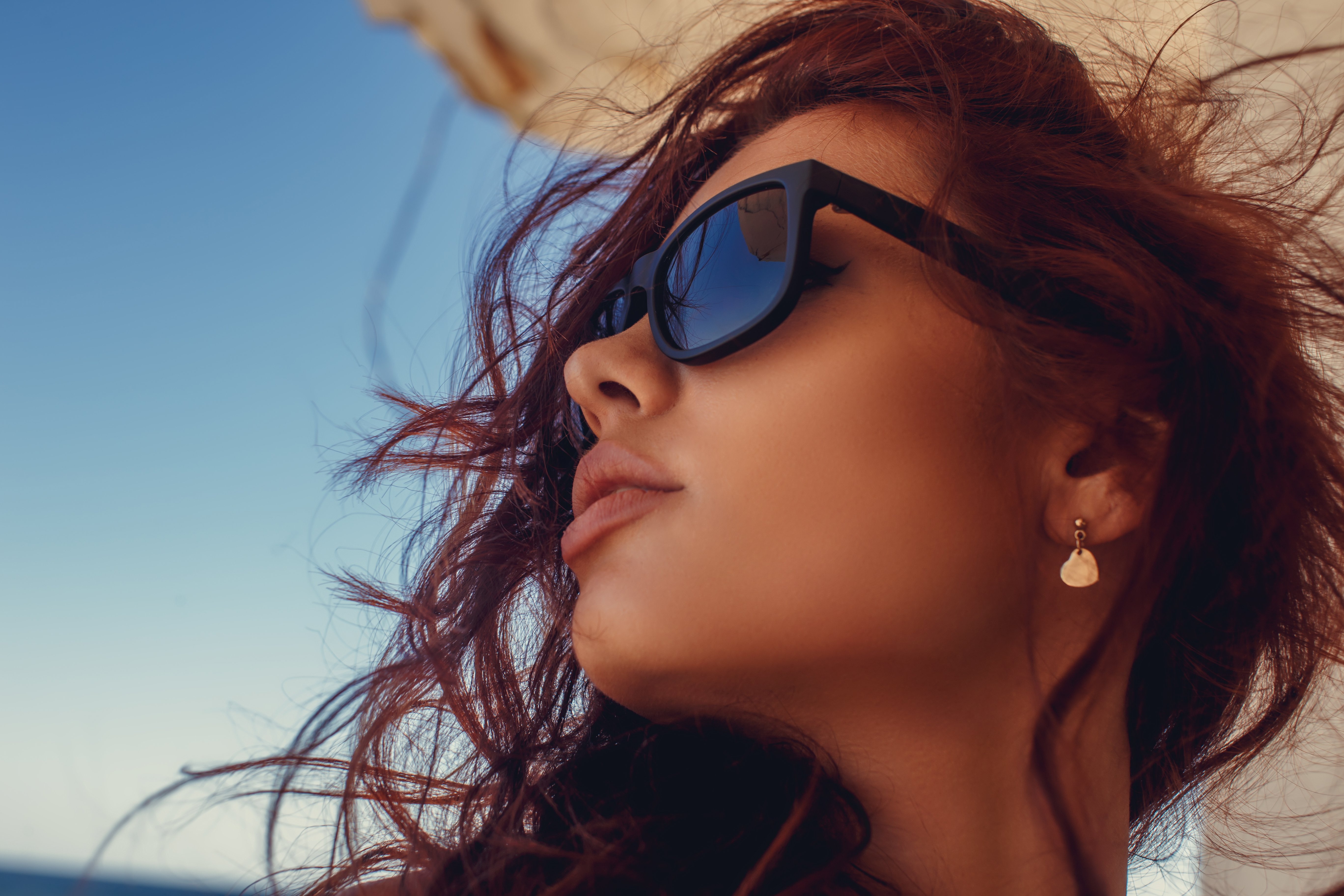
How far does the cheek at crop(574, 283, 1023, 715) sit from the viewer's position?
0.93 m

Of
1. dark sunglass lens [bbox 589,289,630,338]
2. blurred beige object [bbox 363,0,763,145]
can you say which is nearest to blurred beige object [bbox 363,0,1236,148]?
blurred beige object [bbox 363,0,763,145]

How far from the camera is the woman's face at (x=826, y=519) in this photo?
935 millimetres

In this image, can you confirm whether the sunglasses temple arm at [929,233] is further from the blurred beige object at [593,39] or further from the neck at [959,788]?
the blurred beige object at [593,39]

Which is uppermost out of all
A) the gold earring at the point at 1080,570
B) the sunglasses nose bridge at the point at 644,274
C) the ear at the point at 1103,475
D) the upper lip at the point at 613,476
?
the sunglasses nose bridge at the point at 644,274

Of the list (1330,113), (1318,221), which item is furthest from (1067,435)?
(1330,113)

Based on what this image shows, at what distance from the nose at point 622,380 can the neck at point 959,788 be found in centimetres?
45

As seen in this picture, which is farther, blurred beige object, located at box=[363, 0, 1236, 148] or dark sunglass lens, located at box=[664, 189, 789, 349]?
blurred beige object, located at box=[363, 0, 1236, 148]

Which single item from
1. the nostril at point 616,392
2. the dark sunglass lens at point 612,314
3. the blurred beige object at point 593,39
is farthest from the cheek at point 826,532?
the blurred beige object at point 593,39

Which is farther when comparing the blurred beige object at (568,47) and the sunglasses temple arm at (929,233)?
the blurred beige object at (568,47)

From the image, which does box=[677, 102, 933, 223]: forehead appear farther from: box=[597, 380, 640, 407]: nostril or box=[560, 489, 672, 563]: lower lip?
box=[560, 489, 672, 563]: lower lip

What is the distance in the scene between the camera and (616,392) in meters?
1.17

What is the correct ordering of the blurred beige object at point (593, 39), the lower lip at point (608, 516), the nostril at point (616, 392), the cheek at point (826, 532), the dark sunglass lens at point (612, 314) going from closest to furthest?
the cheek at point (826, 532), the lower lip at point (608, 516), the nostril at point (616, 392), the dark sunglass lens at point (612, 314), the blurred beige object at point (593, 39)

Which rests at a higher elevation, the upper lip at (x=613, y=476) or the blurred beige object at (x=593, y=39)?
the blurred beige object at (x=593, y=39)

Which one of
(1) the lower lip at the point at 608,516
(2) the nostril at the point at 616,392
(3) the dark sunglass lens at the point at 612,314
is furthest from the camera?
(3) the dark sunglass lens at the point at 612,314
